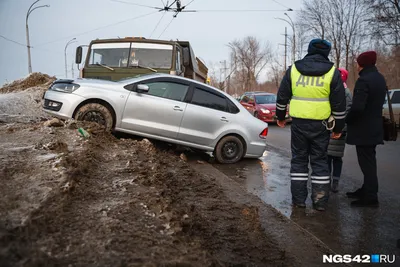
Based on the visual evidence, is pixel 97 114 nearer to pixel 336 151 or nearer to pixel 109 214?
pixel 109 214

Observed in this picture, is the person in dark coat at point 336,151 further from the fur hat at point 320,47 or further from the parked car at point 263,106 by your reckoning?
the parked car at point 263,106

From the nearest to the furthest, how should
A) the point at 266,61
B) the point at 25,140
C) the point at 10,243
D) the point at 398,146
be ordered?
the point at 10,243
the point at 25,140
the point at 398,146
the point at 266,61

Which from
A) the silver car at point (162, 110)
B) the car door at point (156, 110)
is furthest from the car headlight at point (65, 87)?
the car door at point (156, 110)

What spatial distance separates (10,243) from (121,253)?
0.58 m

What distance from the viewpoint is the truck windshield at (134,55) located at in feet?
28.2

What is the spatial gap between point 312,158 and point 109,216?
2659 mm

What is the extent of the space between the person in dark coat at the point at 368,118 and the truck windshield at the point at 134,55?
215 inches

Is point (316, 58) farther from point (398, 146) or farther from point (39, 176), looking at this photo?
point (398, 146)

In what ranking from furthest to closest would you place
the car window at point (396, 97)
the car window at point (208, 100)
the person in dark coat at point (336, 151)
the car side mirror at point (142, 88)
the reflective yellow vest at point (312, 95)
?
the car window at point (396, 97)
the car window at point (208, 100)
the car side mirror at point (142, 88)
the person in dark coat at point (336, 151)
the reflective yellow vest at point (312, 95)

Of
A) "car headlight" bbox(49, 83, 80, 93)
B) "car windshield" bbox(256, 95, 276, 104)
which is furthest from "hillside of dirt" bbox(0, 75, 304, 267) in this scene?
"car windshield" bbox(256, 95, 276, 104)

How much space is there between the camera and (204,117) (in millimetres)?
6344

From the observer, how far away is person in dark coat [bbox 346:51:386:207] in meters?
4.05

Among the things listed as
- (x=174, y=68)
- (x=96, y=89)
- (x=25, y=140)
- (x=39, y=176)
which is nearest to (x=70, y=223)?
(x=39, y=176)

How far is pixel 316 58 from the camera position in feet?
12.8
